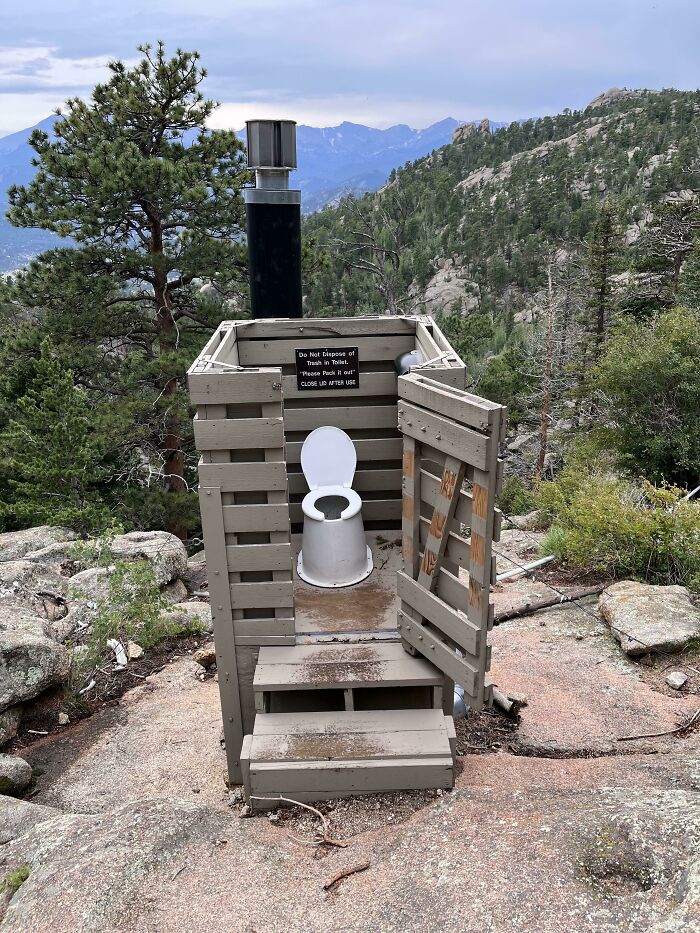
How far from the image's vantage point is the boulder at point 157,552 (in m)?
8.09

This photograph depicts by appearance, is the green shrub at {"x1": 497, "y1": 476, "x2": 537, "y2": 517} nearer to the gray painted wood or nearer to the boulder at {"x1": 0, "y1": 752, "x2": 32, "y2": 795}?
the gray painted wood

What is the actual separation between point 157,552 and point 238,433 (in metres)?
5.34

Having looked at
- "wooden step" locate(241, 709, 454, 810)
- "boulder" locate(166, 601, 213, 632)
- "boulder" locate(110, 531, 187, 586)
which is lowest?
"boulder" locate(110, 531, 187, 586)

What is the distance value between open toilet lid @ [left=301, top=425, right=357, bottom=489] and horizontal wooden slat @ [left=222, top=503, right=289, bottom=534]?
1640 mm

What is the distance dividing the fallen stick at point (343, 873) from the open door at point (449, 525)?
88 centimetres

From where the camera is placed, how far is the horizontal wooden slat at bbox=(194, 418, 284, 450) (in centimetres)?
348

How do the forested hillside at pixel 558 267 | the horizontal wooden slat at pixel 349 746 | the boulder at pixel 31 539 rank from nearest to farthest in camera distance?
the horizontal wooden slat at pixel 349 746, the boulder at pixel 31 539, the forested hillside at pixel 558 267

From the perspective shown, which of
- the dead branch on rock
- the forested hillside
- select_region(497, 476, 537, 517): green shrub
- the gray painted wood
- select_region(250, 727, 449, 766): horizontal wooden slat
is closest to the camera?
the dead branch on rock

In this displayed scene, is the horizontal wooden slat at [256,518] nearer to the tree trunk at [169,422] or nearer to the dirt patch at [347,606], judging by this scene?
the dirt patch at [347,606]

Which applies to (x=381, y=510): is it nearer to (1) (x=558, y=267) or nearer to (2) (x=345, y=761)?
(2) (x=345, y=761)

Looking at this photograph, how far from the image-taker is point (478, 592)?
3180 millimetres

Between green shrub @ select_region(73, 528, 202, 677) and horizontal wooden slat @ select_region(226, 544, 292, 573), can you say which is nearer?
horizontal wooden slat @ select_region(226, 544, 292, 573)

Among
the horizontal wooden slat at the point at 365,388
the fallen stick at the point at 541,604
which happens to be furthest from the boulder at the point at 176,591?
the fallen stick at the point at 541,604

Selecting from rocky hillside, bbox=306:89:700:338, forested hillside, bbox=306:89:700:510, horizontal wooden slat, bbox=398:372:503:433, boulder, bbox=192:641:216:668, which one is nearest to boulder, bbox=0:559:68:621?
boulder, bbox=192:641:216:668
